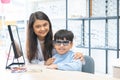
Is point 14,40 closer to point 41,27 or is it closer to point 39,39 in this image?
point 41,27

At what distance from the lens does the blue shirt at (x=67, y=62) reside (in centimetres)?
139

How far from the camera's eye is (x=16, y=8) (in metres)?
3.95

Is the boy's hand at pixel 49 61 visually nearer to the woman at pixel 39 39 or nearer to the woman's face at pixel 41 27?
the woman at pixel 39 39

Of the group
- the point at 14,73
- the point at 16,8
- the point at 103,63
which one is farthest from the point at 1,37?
the point at 14,73

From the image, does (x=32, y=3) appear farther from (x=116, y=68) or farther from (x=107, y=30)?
(x=116, y=68)

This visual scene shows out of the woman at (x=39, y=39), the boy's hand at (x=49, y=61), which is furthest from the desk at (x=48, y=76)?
the woman at (x=39, y=39)

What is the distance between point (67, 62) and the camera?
1503mm

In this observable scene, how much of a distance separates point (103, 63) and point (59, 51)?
162 centimetres

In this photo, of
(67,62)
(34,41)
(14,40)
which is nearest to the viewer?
(14,40)

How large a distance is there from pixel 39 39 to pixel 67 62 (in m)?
0.37

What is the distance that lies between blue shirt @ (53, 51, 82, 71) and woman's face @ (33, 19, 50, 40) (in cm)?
21

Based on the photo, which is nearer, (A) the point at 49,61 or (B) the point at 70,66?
(B) the point at 70,66

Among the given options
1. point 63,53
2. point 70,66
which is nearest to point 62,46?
point 63,53

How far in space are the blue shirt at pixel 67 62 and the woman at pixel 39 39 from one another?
0.34 ft
